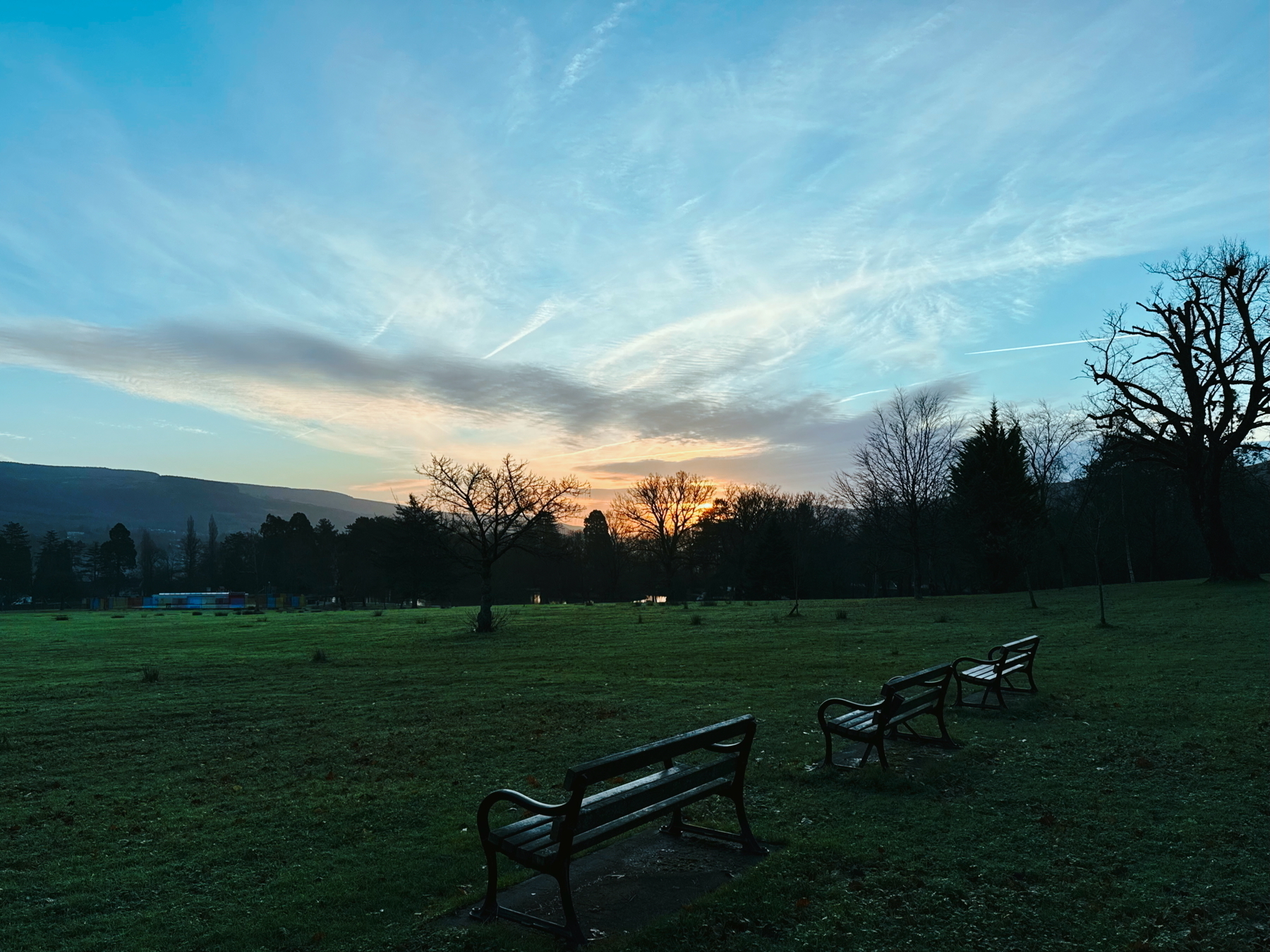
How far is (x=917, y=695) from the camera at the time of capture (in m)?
9.02

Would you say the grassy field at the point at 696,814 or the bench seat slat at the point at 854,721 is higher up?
the bench seat slat at the point at 854,721

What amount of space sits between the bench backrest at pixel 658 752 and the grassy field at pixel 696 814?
83 cm

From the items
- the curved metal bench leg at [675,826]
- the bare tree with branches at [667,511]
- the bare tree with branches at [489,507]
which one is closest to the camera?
the curved metal bench leg at [675,826]

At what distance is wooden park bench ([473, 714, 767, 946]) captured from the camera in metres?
4.40

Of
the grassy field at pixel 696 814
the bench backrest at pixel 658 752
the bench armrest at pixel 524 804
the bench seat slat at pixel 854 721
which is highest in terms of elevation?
the bench backrest at pixel 658 752

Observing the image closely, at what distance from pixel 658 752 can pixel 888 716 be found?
3695mm

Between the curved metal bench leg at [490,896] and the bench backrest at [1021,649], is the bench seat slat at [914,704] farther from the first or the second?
the curved metal bench leg at [490,896]

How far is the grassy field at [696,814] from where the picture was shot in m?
4.64

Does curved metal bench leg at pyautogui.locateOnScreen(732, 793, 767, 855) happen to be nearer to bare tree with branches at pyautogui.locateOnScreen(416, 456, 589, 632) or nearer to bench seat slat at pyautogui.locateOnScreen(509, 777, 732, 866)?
bench seat slat at pyautogui.locateOnScreen(509, 777, 732, 866)

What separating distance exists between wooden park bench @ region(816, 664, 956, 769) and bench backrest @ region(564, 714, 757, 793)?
2200 millimetres

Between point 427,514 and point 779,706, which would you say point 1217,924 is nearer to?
point 779,706

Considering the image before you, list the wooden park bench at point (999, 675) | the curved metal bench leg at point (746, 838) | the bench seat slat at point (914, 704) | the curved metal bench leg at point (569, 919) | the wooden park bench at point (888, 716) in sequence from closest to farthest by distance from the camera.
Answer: the curved metal bench leg at point (569, 919)
the curved metal bench leg at point (746, 838)
the wooden park bench at point (888, 716)
the bench seat slat at point (914, 704)
the wooden park bench at point (999, 675)

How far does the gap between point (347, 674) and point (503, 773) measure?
36.5 feet

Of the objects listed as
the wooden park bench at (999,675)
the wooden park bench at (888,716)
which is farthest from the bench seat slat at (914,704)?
the wooden park bench at (999,675)
